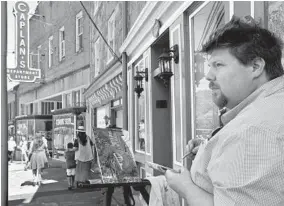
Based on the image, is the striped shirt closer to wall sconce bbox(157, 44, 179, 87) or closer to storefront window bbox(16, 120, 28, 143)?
wall sconce bbox(157, 44, 179, 87)

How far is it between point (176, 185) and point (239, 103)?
1.30 feet

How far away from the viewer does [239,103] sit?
1182mm

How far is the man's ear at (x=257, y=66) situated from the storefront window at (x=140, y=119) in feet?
19.7

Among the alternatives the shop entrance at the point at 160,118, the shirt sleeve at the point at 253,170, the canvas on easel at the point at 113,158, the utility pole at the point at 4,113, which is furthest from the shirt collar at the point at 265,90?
the utility pole at the point at 4,113

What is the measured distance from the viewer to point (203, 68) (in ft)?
13.1

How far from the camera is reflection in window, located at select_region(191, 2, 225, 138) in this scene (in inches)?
146

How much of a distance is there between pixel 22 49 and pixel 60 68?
489 centimetres

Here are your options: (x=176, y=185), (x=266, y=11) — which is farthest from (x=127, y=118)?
(x=176, y=185)

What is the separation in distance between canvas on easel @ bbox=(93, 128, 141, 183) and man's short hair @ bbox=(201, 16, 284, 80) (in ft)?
5.70

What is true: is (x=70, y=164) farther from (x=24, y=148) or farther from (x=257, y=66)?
(x=24, y=148)

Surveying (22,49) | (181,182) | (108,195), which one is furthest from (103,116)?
(181,182)

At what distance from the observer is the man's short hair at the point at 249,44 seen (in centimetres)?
115

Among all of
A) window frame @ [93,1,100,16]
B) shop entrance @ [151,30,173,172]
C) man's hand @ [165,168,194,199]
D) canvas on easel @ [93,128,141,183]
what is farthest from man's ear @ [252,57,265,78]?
window frame @ [93,1,100,16]

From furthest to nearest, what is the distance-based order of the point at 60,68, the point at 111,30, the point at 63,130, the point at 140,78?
the point at 60,68, the point at 63,130, the point at 111,30, the point at 140,78
